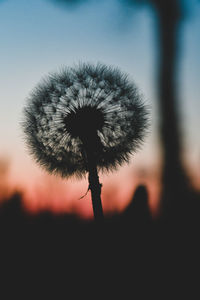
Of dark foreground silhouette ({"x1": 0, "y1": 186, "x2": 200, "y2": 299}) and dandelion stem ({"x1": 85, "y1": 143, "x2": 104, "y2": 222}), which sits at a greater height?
dandelion stem ({"x1": 85, "y1": 143, "x2": 104, "y2": 222})

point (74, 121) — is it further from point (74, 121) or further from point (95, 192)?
point (95, 192)

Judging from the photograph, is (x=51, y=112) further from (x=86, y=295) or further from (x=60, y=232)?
(x=60, y=232)

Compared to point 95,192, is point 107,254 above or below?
below

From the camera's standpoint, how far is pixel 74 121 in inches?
266

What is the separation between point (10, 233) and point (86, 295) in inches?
214

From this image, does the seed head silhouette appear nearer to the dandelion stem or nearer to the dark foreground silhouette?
the dandelion stem

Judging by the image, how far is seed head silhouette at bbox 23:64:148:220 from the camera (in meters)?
6.82

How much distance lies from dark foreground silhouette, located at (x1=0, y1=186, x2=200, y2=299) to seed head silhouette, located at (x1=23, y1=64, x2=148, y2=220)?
1868mm

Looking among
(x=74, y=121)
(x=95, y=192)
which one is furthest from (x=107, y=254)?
(x=74, y=121)

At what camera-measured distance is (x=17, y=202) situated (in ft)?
42.4

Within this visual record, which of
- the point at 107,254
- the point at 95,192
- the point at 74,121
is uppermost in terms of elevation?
the point at 74,121

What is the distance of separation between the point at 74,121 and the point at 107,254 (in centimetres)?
323

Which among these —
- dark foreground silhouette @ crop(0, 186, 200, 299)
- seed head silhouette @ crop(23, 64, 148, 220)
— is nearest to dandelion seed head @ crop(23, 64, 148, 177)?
seed head silhouette @ crop(23, 64, 148, 220)

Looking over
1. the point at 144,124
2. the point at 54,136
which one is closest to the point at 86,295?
the point at 54,136
